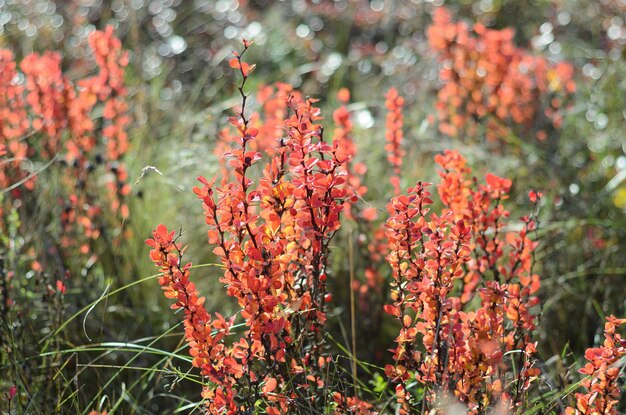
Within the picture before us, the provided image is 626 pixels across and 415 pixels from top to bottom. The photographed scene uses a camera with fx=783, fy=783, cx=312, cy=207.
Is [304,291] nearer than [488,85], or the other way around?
[304,291]

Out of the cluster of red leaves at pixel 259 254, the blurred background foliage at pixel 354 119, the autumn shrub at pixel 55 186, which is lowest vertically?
the blurred background foliage at pixel 354 119

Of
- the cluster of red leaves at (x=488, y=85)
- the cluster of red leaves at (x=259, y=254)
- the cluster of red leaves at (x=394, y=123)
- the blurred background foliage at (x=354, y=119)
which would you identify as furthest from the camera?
the cluster of red leaves at (x=488, y=85)

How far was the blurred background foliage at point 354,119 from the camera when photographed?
310cm

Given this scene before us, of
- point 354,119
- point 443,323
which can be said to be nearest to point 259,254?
point 443,323

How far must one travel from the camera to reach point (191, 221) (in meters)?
3.56

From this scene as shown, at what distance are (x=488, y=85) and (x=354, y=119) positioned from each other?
98 centimetres

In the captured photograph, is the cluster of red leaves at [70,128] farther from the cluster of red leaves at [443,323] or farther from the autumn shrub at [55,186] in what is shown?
the cluster of red leaves at [443,323]

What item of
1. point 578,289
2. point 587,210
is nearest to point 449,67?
point 587,210

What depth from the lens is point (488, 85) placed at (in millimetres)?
4551

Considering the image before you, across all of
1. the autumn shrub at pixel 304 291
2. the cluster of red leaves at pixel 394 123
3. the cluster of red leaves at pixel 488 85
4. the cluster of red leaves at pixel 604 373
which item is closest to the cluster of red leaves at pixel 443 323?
the autumn shrub at pixel 304 291

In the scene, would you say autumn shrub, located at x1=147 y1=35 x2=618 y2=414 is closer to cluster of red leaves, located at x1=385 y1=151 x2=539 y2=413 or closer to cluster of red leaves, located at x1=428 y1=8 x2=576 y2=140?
cluster of red leaves, located at x1=385 y1=151 x2=539 y2=413

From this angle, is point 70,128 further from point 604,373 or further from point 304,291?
point 604,373

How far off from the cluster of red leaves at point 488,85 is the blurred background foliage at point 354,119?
143mm

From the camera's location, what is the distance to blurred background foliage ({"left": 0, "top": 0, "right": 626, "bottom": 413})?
3.10 m
